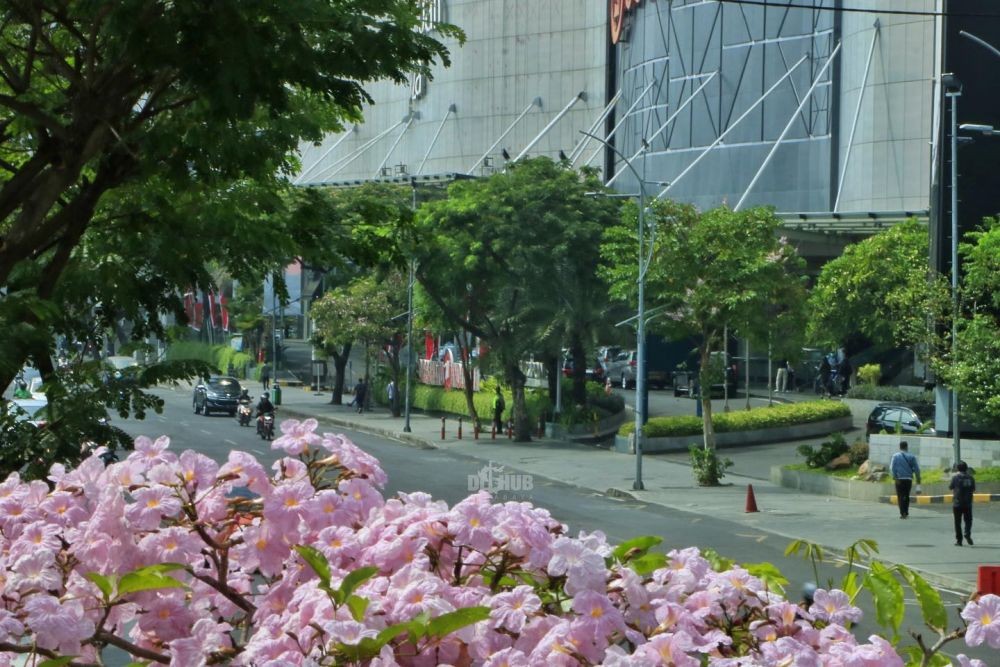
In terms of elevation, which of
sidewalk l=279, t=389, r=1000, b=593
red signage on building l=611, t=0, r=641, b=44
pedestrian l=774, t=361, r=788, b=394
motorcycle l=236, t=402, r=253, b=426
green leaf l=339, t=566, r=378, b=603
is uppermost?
red signage on building l=611, t=0, r=641, b=44

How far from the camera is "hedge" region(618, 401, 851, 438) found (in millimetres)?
45688

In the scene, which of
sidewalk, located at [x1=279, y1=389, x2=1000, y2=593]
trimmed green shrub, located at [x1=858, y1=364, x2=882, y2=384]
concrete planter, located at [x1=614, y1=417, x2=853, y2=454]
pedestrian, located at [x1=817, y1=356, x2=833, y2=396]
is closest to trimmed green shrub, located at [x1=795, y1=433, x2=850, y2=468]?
sidewalk, located at [x1=279, y1=389, x2=1000, y2=593]

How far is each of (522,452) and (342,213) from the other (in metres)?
34.1

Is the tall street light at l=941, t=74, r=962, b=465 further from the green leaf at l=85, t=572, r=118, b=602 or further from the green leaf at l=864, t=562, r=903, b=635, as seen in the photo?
the green leaf at l=85, t=572, r=118, b=602

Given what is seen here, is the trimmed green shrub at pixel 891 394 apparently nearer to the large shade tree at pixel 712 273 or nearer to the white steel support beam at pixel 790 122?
the white steel support beam at pixel 790 122

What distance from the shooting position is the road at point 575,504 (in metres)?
22.6

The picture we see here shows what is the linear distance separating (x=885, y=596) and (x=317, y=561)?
1618 mm

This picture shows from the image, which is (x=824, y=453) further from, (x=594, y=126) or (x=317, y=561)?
(x=594, y=126)

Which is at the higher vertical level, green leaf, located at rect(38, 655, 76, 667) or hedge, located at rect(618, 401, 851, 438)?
green leaf, located at rect(38, 655, 76, 667)


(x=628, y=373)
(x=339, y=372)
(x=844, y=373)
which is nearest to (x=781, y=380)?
(x=844, y=373)

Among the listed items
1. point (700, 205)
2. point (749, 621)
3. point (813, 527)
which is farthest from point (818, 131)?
point (749, 621)

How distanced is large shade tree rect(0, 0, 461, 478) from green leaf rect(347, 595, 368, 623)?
174 inches

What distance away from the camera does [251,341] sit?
87.9 meters

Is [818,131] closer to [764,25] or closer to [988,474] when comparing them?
[764,25]
